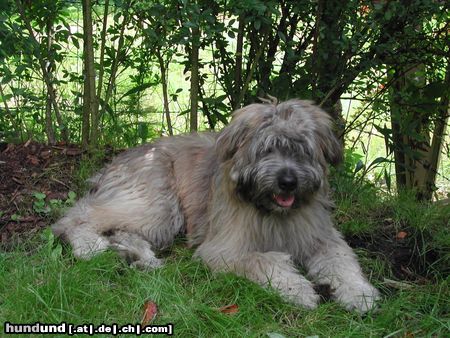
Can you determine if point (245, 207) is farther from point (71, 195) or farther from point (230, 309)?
point (71, 195)

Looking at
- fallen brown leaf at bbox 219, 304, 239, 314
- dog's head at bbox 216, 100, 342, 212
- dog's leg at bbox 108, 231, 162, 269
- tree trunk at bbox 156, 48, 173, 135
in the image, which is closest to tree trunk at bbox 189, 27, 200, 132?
tree trunk at bbox 156, 48, 173, 135

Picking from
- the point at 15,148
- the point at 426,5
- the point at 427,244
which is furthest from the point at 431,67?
the point at 15,148

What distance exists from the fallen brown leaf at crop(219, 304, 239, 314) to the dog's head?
0.64 m

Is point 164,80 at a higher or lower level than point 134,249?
higher

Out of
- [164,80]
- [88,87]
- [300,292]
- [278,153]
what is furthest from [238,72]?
[300,292]

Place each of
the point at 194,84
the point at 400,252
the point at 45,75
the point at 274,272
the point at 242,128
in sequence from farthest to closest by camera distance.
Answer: the point at 194,84 → the point at 45,75 → the point at 400,252 → the point at 242,128 → the point at 274,272

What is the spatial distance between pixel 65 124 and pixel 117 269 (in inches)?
84.4

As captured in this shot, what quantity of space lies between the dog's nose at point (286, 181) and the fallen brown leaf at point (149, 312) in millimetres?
920

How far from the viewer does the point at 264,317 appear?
11.4ft

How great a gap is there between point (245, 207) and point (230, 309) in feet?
2.38

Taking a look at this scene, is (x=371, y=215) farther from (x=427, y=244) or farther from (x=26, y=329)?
(x=26, y=329)

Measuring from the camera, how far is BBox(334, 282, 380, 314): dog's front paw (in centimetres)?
358

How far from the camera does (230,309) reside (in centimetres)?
351

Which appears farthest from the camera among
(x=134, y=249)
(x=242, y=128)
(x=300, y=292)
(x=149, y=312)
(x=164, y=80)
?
(x=164, y=80)
